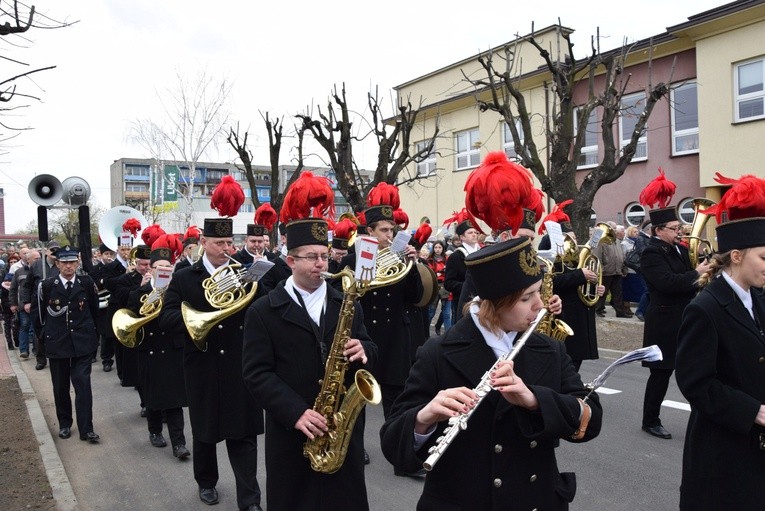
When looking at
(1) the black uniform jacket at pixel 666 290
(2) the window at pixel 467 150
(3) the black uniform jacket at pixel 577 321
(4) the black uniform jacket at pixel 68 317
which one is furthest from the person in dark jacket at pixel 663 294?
(2) the window at pixel 467 150

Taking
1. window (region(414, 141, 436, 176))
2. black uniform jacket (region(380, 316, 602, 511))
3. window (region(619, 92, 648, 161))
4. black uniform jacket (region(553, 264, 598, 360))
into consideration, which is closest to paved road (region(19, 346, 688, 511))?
black uniform jacket (region(553, 264, 598, 360))

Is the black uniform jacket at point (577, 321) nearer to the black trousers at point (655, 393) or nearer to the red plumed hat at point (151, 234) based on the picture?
the black trousers at point (655, 393)

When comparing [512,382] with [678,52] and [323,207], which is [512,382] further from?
[678,52]

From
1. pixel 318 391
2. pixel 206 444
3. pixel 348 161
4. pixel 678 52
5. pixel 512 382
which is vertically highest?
pixel 678 52

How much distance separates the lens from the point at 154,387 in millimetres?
6836

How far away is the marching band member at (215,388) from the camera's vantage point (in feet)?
16.7

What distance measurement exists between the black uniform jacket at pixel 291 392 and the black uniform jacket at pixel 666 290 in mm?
3810

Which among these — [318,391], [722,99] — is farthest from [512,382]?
[722,99]

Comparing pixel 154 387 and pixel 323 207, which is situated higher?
pixel 323 207

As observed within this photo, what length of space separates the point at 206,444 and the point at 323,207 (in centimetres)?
218

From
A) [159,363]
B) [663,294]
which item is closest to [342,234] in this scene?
[159,363]

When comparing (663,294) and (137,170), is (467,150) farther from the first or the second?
(137,170)

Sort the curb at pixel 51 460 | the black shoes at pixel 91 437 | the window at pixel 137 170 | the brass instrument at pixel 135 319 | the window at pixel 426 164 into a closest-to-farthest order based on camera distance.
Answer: the curb at pixel 51 460
the brass instrument at pixel 135 319
the black shoes at pixel 91 437
the window at pixel 426 164
the window at pixel 137 170

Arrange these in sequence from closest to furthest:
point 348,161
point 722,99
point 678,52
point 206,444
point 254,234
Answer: point 206,444, point 254,234, point 722,99, point 678,52, point 348,161
